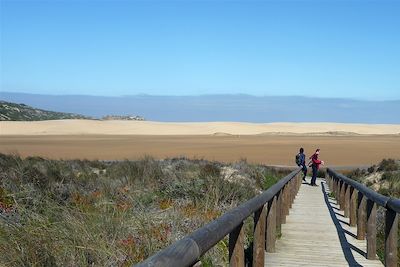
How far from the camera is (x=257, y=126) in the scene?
141m

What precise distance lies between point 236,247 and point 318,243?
4.16m

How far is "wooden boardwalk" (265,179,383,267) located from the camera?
7.71 m

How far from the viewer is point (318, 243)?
912 cm

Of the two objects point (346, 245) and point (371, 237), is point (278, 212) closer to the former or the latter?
point (346, 245)

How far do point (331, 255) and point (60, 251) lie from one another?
4287mm

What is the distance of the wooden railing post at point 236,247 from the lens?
525 centimetres

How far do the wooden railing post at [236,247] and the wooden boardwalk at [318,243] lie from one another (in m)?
2.33

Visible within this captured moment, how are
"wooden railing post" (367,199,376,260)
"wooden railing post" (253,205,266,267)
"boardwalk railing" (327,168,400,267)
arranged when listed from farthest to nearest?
"wooden railing post" (367,199,376,260) → "wooden railing post" (253,205,266,267) → "boardwalk railing" (327,168,400,267)

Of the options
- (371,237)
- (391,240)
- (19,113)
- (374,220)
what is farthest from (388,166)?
(19,113)

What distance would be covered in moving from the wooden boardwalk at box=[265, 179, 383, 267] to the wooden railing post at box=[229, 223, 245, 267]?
2326mm

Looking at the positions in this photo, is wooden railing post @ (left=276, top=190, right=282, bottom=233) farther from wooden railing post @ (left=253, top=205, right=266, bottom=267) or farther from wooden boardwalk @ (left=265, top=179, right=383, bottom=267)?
wooden railing post @ (left=253, top=205, right=266, bottom=267)

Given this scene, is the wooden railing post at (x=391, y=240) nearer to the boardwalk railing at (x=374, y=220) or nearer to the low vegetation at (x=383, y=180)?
the boardwalk railing at (x=374, y=220)

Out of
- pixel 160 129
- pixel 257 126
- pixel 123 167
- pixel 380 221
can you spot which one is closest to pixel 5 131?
pixel 160 129

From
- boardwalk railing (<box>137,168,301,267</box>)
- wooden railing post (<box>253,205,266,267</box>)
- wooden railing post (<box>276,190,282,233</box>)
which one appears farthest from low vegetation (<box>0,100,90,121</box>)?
wooden railing post (<box>253,205,266,267</box>)
